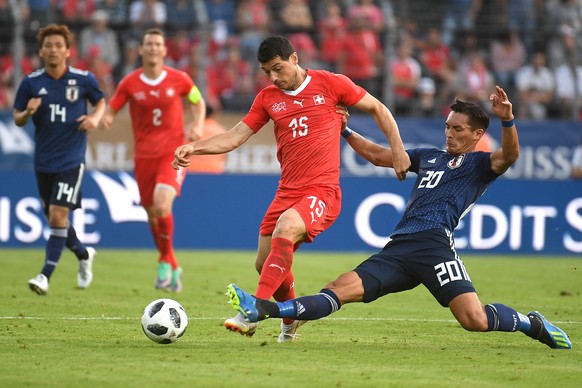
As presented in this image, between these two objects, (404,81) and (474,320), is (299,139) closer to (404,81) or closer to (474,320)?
(474,320)

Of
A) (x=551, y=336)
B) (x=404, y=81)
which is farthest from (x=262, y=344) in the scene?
(x=404, y=81)

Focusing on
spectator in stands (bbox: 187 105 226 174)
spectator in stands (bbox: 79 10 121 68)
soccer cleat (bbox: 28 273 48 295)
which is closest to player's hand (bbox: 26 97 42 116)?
soccer cleat (bbox: 28 273 48 295)

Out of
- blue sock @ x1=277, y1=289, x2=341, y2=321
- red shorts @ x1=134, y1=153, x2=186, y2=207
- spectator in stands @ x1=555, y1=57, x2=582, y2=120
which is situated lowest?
blue sock @ x1=277, y1=289, x2=341, y2=321

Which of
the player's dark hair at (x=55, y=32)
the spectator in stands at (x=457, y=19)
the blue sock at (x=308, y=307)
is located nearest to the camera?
the blue sock at (x=308, y=307)

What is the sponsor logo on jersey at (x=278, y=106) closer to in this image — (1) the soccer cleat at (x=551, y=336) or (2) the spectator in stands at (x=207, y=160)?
(1) the soccer cleat at (x=551, y=336)

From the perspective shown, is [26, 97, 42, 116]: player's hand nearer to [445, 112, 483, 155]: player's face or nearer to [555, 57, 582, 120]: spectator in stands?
[445, 112, 483, 155]: player's face

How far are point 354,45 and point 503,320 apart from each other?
12.9m

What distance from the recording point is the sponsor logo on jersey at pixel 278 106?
26.4 ft

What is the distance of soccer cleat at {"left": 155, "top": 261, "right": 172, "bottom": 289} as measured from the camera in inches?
464

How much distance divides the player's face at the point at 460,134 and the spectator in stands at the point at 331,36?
39.2 ft

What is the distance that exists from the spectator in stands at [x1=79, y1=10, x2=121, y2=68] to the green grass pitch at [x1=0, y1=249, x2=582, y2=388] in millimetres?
7053

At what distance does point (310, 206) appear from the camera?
7777mm

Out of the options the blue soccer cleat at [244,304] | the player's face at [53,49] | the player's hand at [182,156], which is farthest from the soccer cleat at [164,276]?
the blue soccer cleat at [244,304]

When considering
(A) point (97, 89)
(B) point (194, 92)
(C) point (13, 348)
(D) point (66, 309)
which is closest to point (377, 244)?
(B) point (194, 92)
